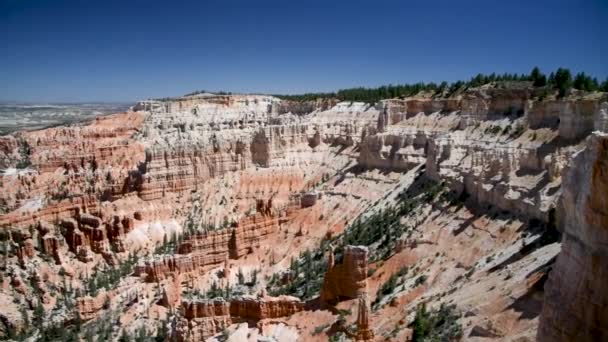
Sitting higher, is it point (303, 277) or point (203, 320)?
point (203, 320)

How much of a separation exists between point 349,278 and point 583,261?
62.4ft

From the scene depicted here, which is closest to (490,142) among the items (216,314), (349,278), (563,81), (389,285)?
(563,81)

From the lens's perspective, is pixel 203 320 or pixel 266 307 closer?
pixel 266 307

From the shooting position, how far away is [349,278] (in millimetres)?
30438

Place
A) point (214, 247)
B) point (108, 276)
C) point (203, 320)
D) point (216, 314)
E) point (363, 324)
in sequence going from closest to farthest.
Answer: point (363, 324) < point (203, 320) < point (216, 314) < point (214, 247) < point (108, 276)

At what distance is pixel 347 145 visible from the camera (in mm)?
69188

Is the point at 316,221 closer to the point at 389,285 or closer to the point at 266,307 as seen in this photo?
the point at 389,285

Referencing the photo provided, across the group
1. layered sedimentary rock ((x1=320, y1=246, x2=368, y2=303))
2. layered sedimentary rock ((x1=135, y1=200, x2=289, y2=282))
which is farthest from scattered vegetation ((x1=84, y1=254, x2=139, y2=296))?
layered sedimentary rock ((x1=320, y1=246, x2=368, y2=303))

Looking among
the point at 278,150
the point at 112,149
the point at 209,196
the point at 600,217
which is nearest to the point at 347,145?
the point at 278,150

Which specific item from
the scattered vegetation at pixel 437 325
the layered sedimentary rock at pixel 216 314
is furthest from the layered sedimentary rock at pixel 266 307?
the scattered vegetation at pixel 437 325

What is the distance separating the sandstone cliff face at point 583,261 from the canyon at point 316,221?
0.05 meters

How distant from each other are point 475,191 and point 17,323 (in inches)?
1567

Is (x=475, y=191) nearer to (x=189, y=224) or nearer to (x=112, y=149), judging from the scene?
(x=189, y=224)

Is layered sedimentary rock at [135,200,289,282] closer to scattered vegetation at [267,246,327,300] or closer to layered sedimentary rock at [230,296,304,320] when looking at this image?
scattered vegetation at [267,246,327,300]
